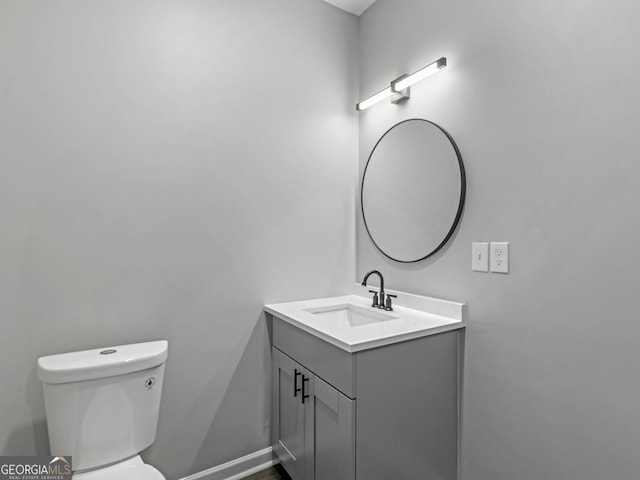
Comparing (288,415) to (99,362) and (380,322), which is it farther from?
(99,362)

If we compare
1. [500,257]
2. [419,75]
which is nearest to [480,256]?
→ [500,257]

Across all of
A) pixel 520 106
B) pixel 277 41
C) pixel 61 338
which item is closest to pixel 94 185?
pixel 61 338

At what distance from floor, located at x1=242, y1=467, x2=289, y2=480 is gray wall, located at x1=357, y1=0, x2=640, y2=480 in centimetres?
90

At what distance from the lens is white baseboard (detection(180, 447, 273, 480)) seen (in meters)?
1.66

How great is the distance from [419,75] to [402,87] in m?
0.13

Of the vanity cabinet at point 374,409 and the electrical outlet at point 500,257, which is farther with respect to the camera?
the electrical outlet at point 500,257

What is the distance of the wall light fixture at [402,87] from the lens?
1.55 metres

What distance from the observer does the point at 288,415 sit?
1.66 meters

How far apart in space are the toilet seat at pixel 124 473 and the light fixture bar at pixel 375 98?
6.44 ft

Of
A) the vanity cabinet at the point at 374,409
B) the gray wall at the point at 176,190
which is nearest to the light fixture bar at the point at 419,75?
the gray wall at the point at 176,190

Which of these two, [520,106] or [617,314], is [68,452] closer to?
[617,314]

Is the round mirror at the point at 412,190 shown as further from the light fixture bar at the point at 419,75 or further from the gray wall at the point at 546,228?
the light fixture bar at the point at 419,75

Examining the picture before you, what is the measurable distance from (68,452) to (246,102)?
1.65 meters
